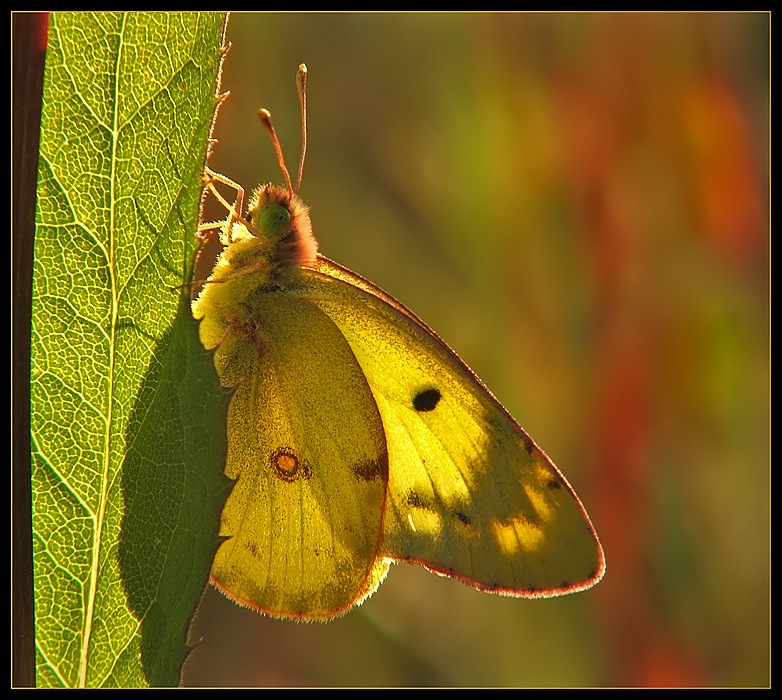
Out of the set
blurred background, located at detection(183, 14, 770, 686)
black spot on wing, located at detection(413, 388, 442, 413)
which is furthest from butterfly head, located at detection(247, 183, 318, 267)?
blurred background, located at detection(183, 14, 770, 686)

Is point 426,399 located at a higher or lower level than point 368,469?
higher

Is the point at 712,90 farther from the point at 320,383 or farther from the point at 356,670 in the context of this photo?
the point at 356,670

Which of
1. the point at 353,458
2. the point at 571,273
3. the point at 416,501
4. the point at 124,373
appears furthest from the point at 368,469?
the point at 571,273

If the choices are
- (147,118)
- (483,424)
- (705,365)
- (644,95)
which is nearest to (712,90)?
(644,95)

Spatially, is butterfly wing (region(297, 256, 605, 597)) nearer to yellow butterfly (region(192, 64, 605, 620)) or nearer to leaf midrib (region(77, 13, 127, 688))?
yellow butterfly (region(192, 64, 605, 620))

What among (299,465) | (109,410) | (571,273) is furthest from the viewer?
(571,273)

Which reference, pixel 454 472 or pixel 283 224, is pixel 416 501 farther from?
pixel 283 224

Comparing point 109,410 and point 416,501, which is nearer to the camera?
point 109,410
